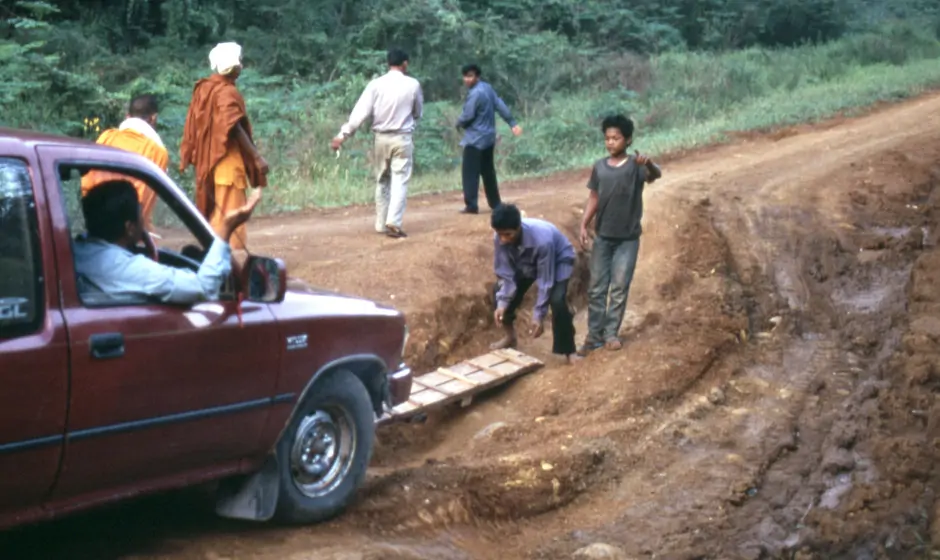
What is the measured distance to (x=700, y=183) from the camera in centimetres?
1479

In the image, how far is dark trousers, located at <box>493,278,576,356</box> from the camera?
938 centimetres

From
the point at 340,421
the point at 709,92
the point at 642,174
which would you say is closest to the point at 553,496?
the point at 340,421

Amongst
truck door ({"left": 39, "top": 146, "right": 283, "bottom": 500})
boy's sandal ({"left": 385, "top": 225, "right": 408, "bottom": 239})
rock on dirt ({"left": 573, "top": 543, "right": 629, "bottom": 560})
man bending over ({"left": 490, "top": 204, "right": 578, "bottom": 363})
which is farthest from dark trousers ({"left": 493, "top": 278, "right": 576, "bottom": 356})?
truck door ({"left": 39, "top": 146, "right": 283, "bottom": 500})

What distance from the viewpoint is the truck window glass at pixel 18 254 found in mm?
4467

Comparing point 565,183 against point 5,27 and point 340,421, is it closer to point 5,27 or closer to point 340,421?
point 5,27

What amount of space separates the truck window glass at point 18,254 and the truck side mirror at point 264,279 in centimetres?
99

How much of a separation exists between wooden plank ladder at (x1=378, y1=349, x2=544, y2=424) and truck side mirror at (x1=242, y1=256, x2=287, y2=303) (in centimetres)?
254

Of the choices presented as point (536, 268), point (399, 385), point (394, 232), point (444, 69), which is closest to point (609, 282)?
point (536, 268)

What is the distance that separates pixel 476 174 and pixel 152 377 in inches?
349

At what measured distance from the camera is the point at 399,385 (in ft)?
21.3

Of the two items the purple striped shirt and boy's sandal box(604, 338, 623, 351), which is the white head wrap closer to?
the purple striped shirt

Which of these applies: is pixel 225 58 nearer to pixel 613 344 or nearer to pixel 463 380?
pixel 463 380

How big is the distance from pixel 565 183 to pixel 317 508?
10923 mm

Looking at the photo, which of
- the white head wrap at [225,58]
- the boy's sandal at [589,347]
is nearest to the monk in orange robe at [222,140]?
the white head wrap at [225,58]
